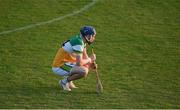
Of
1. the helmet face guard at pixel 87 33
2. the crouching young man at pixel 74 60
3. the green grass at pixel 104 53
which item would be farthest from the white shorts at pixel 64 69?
the helmet face guard at pixel 87 33

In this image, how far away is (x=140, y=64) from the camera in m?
11.1

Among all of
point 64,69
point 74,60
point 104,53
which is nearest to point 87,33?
point 74,60

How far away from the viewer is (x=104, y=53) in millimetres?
11625

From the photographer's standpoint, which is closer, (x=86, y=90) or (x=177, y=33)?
(x=86, y=90)

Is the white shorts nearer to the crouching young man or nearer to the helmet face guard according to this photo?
the crouching young man

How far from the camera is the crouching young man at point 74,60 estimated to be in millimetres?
9586

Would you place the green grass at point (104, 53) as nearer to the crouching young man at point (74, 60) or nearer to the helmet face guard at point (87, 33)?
the crouching young man at point (74, 60)

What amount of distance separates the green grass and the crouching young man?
0.26 m

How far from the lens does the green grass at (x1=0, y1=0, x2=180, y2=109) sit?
372 inches

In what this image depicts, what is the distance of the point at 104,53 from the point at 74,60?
1838 mm

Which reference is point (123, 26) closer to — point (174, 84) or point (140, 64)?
point (140, 64)

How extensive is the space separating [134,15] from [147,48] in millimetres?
2091

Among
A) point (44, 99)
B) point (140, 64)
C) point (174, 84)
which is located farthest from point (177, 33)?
point (44, 99)

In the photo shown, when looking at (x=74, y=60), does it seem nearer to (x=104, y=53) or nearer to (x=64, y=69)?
(x=64, y=69)
